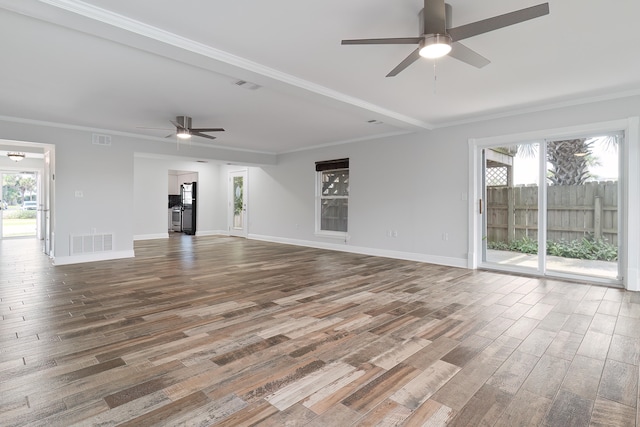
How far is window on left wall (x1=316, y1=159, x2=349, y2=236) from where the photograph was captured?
757 centimetres

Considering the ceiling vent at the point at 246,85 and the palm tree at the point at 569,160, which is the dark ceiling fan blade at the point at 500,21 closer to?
the ceiling vent at the point at 246,85

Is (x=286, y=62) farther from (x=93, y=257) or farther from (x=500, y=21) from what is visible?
(x=93, y=257)

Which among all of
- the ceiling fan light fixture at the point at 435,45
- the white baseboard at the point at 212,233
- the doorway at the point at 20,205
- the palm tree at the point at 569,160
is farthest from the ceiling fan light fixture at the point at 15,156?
the palm tree at the point at 569,160

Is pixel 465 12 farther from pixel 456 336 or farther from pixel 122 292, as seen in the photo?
pixel 122 292

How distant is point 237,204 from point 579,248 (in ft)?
28.7

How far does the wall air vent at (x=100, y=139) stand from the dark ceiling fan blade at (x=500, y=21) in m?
6.41

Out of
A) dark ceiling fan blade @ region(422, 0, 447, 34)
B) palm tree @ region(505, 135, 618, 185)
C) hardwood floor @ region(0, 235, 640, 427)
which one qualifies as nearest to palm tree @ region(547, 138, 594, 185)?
palm tree @ region(505, 135, 618, 185)

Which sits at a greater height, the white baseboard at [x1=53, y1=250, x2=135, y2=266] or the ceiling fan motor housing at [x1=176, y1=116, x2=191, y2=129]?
the ceiling fan motor housing at [x1=176, y1=116, x2=191, y2=129]

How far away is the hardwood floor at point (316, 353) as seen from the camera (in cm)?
166

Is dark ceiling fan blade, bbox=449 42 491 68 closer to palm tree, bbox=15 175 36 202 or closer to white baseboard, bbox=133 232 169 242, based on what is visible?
white baseboard, bbox=133 232 169 242

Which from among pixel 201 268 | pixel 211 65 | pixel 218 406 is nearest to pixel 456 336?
pixel 218 406

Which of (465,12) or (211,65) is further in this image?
(211,65)

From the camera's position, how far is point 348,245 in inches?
289

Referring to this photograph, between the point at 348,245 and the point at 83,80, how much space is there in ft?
17.7
